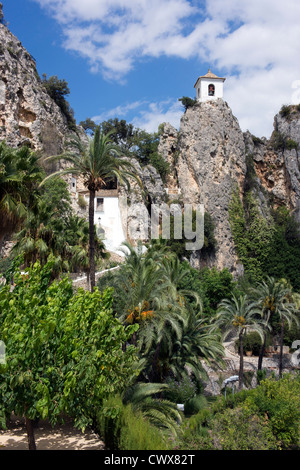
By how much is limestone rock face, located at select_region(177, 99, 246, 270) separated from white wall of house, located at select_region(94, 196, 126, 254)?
8.96m

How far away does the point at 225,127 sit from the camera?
1885 inches

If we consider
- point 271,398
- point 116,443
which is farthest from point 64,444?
point 271,398

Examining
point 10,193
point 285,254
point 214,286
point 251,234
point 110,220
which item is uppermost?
point 110,220

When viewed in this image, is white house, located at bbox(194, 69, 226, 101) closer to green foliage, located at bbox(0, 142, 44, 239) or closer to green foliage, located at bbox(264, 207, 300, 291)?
green foliage, located at bbox(264, 207, 300, 291)

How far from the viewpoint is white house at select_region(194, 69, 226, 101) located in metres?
48.8

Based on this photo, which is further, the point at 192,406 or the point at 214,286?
the point at 214,286

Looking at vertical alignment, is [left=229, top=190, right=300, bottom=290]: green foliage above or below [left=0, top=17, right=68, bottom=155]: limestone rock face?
below

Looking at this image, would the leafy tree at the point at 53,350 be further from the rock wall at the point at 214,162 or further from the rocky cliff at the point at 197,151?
the rock wall at the point at 214,162

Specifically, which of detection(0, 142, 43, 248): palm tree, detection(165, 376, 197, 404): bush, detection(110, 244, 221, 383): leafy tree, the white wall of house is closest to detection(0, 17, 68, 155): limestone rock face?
the white wall of house

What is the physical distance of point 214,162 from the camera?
152ft

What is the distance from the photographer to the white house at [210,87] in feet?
Answer: 160

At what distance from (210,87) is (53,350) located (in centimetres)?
4745

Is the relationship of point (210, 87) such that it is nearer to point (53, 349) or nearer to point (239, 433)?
point (239, 433)

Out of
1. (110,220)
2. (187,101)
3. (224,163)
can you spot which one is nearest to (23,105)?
(110,220)
